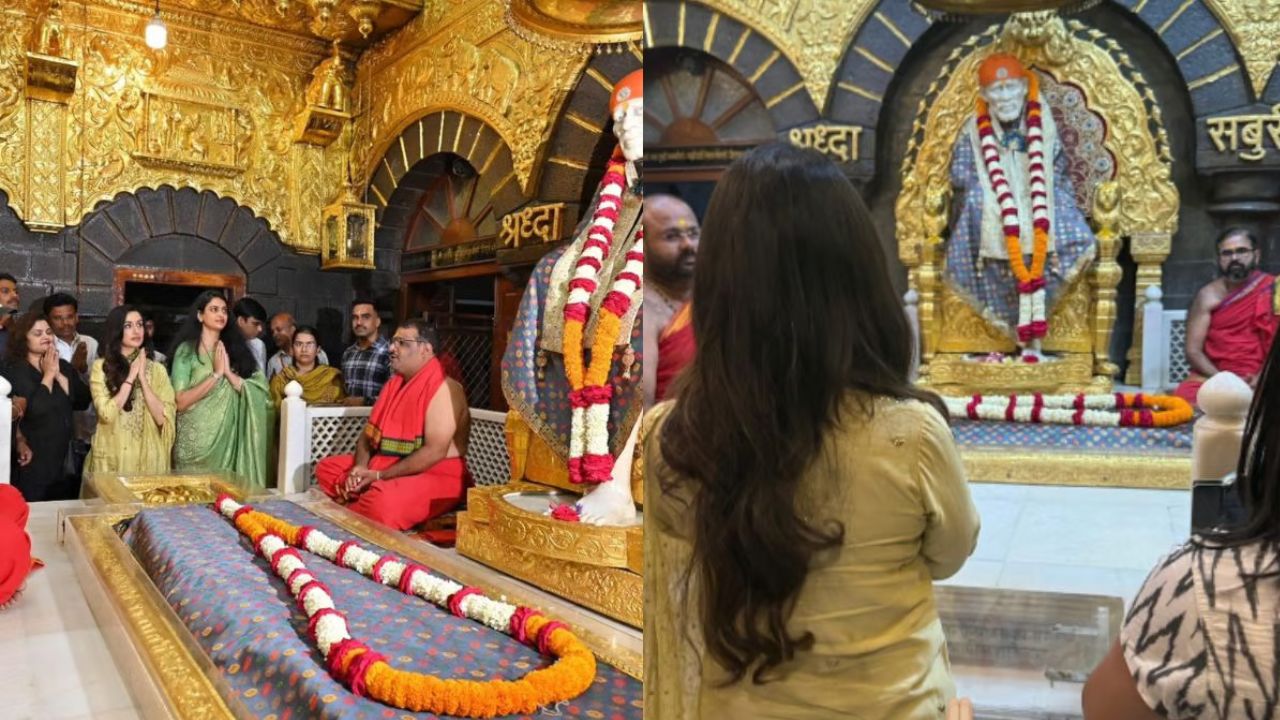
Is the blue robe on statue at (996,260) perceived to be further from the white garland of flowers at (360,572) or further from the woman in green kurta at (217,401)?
the woman in green kurta at (217,401)

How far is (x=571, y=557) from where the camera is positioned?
2295mm

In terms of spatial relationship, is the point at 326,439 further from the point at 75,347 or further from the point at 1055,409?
the point at 1055,409

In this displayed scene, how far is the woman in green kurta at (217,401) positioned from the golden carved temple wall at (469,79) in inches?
49.4

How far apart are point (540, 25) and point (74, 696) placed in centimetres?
302

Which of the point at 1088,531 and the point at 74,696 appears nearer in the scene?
the point at 1088,531

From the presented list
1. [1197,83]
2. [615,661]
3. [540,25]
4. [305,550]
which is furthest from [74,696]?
[540,25]

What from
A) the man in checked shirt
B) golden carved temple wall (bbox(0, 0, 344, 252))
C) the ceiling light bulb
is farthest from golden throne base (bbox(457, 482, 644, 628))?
the ceiling light bulb

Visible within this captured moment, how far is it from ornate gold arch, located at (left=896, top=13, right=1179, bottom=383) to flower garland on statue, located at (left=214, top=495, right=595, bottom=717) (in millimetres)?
1181

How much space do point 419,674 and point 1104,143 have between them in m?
1.42

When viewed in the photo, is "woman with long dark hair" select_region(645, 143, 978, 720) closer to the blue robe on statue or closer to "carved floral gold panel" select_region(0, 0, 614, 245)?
the blue robe on statue

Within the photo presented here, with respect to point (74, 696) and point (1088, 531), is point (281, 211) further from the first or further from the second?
point (1088, 531)

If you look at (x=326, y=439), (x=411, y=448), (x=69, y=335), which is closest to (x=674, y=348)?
(x=411, y=448)

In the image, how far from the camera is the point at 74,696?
2.15 meters

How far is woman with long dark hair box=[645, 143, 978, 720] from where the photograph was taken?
569 mm
